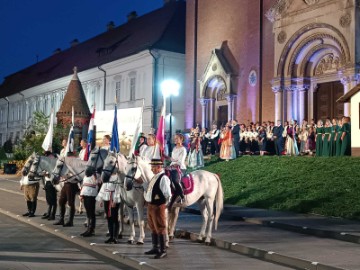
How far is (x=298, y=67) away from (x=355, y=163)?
37.6ft

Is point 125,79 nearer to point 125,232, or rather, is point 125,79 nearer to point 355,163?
point 355,163

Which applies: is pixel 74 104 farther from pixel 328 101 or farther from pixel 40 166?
pixel 40 166

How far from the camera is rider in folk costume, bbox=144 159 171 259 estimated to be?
28.8 ft

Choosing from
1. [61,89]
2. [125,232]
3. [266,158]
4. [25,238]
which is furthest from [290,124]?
[61,89]

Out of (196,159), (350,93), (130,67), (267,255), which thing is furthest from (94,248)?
(130,67)

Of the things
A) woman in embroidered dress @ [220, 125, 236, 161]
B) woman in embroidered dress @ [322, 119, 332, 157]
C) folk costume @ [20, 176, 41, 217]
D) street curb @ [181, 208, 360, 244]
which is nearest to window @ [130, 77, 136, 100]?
woman in embroidered dress @ [220, 125, 236, 161]

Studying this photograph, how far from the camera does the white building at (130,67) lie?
3972cm

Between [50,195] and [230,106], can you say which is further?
[230,106]

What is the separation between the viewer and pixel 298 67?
2688 cm

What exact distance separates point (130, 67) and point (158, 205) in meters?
34.4

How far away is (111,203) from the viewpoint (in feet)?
34.1

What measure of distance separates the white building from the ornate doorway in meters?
10.3

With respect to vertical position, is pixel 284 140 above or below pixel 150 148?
above

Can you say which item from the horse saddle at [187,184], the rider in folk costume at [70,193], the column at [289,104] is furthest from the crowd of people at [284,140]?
the horse saddle at [187,184]
